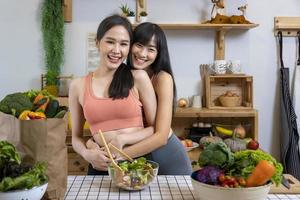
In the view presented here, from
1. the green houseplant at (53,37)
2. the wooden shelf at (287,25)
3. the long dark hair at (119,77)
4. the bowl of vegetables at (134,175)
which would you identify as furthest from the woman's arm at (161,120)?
the wooden shelf at (287,25)

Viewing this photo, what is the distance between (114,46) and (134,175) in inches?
21.4

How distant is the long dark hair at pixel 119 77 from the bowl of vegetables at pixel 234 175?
0.52 metres

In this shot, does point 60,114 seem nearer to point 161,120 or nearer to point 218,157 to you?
point 218,157

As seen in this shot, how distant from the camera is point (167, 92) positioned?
5.29 ft

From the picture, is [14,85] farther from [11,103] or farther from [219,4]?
[11,103]

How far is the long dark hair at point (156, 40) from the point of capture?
165 centimetres

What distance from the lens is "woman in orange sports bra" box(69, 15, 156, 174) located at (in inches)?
59.6

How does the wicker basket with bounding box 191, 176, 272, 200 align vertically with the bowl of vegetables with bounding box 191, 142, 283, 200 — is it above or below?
below

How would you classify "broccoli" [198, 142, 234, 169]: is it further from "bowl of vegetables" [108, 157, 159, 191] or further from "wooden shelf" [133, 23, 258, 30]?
"wooden shelf" [133, 23, 258, 30]

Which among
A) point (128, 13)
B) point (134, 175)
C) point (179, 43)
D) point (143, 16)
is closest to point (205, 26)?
point (179, 43)

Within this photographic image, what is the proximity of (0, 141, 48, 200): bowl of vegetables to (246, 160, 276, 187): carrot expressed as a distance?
20.4 inches

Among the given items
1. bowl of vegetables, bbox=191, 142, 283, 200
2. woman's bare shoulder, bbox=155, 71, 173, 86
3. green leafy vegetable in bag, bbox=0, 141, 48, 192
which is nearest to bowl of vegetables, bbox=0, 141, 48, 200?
green leafy vegetable in bag, bbox=0, 141, 48, 192

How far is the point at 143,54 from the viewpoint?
5.37 feet

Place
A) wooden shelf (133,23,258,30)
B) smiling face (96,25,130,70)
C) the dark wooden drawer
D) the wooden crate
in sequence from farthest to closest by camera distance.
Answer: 1. the wooden crate
2. wooden shelf (133,23,258,30)
3. the dark wooden drawer
4. smiling face (96,25,130,70)
